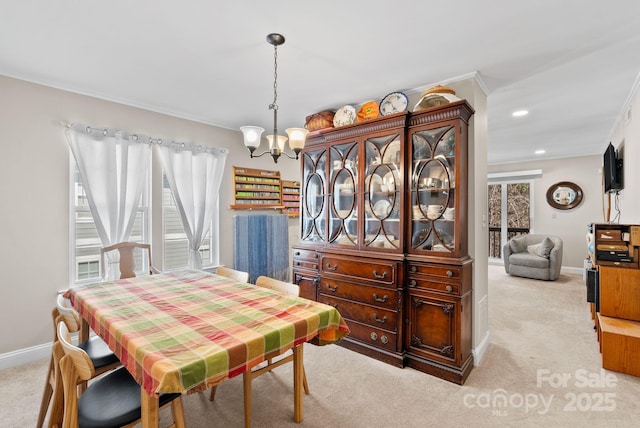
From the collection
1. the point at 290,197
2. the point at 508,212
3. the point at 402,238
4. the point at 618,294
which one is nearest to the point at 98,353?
the point at 402,238

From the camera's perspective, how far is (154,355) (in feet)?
3.88

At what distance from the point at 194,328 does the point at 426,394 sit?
1.78 metres

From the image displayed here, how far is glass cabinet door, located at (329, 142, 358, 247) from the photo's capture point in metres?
3.04

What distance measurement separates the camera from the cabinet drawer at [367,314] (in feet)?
8.70

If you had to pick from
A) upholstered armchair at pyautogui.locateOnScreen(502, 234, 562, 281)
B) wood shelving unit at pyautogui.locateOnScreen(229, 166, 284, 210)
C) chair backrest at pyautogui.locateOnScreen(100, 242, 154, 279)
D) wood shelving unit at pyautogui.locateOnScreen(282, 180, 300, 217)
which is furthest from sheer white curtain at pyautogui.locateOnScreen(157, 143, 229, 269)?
upholstered armchair at pyautogui.locateOnScreen(502, 234, 562, 281)

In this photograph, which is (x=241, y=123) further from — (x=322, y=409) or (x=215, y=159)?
(x=322, y=409)

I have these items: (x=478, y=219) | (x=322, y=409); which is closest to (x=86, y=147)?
(x=322, y=409)

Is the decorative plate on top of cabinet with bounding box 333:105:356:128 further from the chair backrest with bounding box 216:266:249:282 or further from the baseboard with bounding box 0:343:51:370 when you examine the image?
the baseboard with bounding box 0:343:51:370

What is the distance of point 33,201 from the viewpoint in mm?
2705

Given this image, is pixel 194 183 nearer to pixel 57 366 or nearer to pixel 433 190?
pixel 57 366

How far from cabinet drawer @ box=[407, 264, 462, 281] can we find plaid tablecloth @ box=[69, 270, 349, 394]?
1083 mm

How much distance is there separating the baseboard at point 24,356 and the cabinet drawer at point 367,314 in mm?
2676

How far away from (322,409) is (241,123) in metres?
3.36

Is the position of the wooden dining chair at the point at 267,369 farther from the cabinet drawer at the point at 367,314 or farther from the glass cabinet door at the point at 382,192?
the glass cabinet door at the point at 382,192
